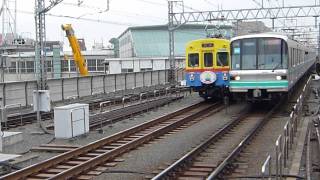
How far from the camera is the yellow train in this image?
80.2 ft

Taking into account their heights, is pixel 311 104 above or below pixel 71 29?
below

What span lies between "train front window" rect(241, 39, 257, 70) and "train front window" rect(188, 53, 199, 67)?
19.0 feet

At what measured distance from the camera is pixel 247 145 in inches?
516

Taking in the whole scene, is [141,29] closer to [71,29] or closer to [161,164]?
[71,29]

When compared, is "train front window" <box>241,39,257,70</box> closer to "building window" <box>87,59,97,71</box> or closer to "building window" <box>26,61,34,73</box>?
"building window" <box>26,61,34,73</box>

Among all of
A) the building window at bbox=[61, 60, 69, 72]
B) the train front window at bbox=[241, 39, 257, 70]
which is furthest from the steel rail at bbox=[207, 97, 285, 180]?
the building window at bbox=[61, 60, 69, 72]

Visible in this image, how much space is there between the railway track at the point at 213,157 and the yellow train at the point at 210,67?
24.5 feet

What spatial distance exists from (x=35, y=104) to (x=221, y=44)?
11613 millimetres

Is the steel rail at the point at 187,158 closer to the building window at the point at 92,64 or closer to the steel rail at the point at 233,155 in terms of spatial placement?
the steel rail at the point at 233,155

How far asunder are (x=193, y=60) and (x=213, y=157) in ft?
45.6

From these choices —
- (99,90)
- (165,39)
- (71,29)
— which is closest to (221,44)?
(99,90)

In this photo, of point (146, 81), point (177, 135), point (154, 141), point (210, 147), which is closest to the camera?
point (210, 147)

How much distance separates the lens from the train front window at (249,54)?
755 inches

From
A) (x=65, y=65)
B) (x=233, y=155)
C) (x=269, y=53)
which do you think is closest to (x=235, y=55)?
(x=269, y=53)
